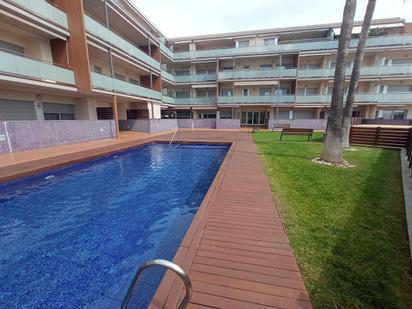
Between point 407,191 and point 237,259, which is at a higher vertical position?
point 407,191

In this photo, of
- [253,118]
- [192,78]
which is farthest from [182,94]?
[253,118]

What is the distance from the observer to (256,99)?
84.7 feet

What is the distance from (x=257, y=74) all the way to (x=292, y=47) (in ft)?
16.4

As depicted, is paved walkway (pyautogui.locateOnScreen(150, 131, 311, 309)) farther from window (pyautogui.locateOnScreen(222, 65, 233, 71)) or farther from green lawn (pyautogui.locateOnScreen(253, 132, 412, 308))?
window (pyautogui.locateOnScreen(222, 65, 233, 71))

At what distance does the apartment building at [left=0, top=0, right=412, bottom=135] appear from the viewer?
38.2 feet

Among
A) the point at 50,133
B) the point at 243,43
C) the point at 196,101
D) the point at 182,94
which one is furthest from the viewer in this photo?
the point at 182,94

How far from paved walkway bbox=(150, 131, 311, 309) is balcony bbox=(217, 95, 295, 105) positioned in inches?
914

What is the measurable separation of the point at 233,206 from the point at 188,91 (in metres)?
29.1

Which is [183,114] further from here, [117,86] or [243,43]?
[117,86]

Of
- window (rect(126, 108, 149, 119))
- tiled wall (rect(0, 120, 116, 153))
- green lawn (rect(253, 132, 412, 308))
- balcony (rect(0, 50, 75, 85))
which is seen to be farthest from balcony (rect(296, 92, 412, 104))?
balcony (rect(0, 50, 75, 85))

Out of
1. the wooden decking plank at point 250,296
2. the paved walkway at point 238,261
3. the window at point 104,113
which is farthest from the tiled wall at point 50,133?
the wooden decking plank at point 250,296

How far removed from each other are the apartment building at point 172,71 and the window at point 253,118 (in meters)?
0.14

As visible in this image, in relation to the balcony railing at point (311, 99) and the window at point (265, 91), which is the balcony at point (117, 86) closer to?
the balcony railing at point (311, 99)

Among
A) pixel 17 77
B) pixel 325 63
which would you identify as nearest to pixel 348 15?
pixel 17 77
